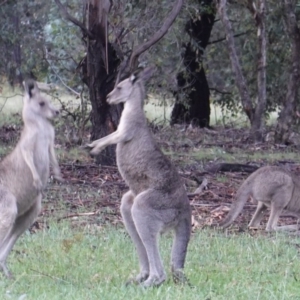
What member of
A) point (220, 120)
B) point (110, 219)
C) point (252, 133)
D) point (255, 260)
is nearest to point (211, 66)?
point (220, 120)

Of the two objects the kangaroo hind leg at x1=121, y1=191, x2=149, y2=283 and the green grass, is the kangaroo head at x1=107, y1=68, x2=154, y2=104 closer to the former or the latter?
the kangaroo hind leg at x1=121, y1=191, x2=149, y2=283

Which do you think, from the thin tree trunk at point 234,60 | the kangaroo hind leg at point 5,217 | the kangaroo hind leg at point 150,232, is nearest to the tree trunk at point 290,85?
the thin tree trunk at point 234,60

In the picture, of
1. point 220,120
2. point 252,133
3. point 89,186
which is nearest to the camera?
point 89,186

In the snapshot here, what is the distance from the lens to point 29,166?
599 centimetres

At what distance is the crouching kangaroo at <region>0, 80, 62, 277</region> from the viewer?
19.6ft

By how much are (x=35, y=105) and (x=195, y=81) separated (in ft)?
44.8

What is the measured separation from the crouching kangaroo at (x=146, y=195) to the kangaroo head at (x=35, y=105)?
464mm

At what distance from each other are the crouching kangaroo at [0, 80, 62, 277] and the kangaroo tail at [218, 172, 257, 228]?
2.89 meters

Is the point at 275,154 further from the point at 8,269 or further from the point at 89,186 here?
the point at 8,269

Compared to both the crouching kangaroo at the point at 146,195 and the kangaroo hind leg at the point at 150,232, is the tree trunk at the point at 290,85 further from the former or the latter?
the kangaroo hind leg at the point at 150,232

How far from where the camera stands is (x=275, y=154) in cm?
1480

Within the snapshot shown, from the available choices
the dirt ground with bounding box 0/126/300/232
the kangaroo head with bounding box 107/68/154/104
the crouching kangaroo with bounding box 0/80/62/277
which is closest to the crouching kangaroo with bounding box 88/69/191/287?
the kangaroo head with bounding box 107/68/154/104

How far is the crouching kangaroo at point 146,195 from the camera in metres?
5.71

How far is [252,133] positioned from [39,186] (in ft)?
36.3
